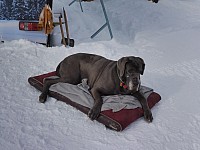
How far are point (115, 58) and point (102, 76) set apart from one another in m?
1.32

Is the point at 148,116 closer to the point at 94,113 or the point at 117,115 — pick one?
the point at 117,115

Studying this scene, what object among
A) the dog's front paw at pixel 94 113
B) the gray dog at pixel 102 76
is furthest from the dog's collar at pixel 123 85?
the dog's front paw at pixel 94 113

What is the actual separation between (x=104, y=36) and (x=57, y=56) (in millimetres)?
1442

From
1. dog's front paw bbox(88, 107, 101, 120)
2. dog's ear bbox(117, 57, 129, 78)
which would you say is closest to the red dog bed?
dog's front paw bbox(88, 107, 101, 120)

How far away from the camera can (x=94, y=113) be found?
2553 millimetres

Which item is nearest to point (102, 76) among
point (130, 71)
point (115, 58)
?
point (130, 71)

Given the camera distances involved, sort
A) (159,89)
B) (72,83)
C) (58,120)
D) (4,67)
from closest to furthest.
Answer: (58,120)
(72,83)
(159,89)
(4,67)

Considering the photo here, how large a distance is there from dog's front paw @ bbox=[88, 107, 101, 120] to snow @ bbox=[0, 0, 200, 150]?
72 millimetres

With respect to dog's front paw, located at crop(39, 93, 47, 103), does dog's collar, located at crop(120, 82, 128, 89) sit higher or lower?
higher

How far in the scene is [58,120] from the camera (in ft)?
8.47

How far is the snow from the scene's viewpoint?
235 centimetres

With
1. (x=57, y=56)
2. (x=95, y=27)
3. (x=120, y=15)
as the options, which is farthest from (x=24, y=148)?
(x=120, y=15)

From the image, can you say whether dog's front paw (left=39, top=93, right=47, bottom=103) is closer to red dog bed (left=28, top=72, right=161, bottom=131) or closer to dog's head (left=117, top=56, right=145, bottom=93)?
red dog bed (left=28, top=72, right=161, bottom=131)

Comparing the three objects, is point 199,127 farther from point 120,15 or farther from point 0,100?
point 120,15
